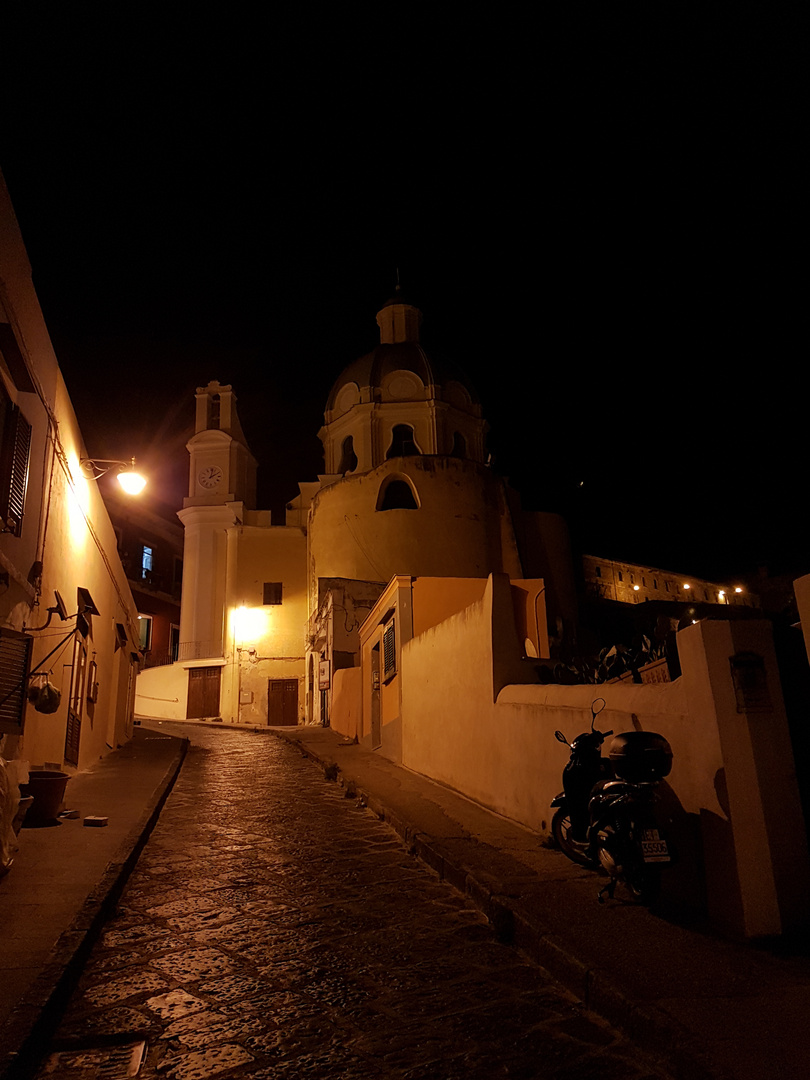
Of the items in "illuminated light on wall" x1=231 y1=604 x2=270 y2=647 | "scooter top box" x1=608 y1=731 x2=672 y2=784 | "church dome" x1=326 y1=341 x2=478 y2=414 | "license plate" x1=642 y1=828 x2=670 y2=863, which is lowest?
"license plate" x1=642 y1=828 x2=670 y2=863

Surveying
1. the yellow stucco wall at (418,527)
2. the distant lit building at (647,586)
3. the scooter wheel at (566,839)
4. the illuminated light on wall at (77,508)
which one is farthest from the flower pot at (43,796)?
the distant lit building at (647,586)

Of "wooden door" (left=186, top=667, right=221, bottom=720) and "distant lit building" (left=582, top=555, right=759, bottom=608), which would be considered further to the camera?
"distant lit building" (left=582, top=555, right=759, bottom=608)

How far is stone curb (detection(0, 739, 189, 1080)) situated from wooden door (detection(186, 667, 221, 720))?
25.7 metres

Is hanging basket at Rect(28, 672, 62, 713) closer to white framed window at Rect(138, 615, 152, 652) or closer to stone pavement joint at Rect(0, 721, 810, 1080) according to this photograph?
stone pavement joint at Rect(0, 721, 810, 1080)

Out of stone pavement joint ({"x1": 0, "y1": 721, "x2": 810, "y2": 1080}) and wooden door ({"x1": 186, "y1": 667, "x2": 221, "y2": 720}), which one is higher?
wooden door ({"x1": 186, "y1": 667, "x2": 221, "y2": 720})

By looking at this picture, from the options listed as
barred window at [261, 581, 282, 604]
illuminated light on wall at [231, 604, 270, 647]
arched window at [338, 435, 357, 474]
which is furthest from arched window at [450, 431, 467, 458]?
illuminated light on wall at [231, 604, 270, 647]

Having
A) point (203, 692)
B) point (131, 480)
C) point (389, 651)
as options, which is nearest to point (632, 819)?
point (131, 480)

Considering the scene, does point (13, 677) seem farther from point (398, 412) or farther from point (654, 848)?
point (398, 412)

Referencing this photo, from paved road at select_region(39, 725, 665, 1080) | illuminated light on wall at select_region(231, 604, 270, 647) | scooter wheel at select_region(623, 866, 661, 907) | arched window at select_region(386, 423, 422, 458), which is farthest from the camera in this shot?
arched window at select_region(386, 423, 422, 458)

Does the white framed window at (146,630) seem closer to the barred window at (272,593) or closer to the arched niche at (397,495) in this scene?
the barred window at (272,593)

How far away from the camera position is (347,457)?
110ft

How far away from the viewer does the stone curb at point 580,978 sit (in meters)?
2.86

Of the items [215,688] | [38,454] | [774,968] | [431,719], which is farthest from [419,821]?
[215,688]

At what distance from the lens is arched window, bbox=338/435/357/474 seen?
109 feet
